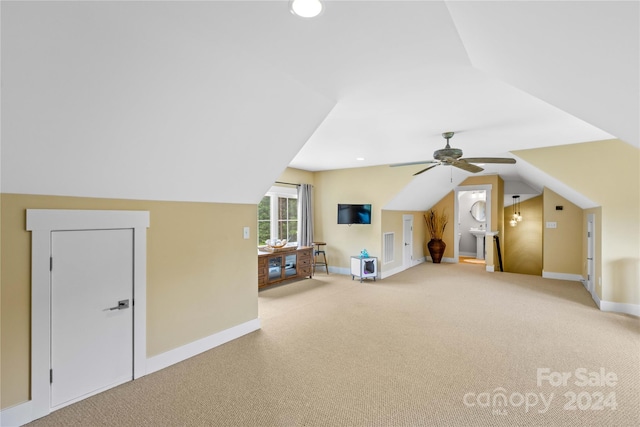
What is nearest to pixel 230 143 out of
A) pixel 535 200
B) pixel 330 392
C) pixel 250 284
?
pixel 250 284

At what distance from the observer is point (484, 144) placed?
15.4 ft

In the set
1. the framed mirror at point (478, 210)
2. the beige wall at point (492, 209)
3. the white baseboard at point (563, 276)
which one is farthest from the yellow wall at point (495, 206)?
the framed mirror at point (478, 210)

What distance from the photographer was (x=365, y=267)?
21.4ft

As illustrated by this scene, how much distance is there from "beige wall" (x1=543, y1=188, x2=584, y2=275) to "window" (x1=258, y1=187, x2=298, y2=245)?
5714 millimetres

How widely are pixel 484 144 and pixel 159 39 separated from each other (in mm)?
4548

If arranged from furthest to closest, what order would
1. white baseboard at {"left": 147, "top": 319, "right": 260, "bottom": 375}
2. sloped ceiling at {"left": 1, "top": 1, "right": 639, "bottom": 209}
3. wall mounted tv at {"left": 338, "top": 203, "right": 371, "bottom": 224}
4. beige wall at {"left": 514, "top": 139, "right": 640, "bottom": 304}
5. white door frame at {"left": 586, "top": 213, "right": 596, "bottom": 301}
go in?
wall mounted tv at {"left": 338, "top": 203, "right": 371, "bottom": 224}, white door frame at {"left": 586, "top": 213, "right": 596, "bottom": 301}, beige wall at {"left": 514, "top": 139, "right": 640, "bottom": 304}, white baseboard at {"left": 147, "top": 319, "right": 260, "bottom": 375}, sloped ceiling at {"left": 1, "top": 1, "right": 639, "bottom": 209}

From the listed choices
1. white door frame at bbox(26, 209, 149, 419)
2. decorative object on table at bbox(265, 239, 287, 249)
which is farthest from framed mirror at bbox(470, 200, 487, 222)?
white door frame at bbox(26, 209, 149, 419)

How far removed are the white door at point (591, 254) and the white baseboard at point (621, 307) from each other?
706 millimetres

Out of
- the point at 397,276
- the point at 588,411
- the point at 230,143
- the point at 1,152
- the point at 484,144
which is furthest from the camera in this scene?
the point at 397,276

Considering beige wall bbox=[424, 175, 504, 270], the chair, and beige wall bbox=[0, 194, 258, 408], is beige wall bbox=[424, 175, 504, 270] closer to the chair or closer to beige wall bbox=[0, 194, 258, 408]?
the chair

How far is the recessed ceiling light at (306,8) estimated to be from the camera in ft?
5.00

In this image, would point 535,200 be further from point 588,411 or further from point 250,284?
point 250,284

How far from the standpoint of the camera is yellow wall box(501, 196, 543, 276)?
8.47 m

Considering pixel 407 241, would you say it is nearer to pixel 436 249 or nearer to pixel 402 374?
pixel 436 249
